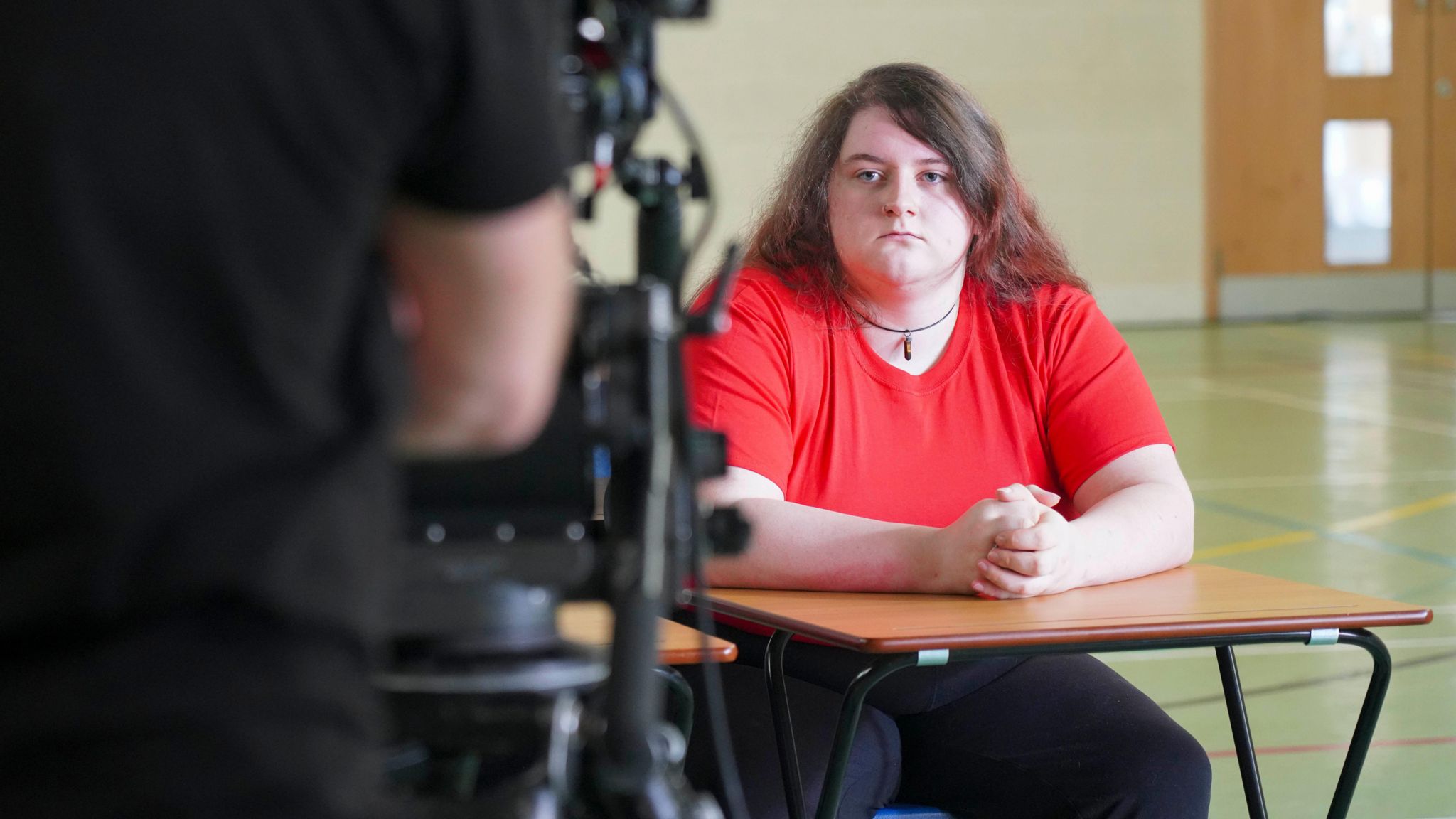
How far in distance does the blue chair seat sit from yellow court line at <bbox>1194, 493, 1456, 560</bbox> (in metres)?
2.85

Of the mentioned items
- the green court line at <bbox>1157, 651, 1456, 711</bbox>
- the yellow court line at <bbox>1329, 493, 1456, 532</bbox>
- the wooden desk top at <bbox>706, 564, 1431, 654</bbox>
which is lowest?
the yellow court line at <bbox>1329, 493, 1456, 532</bbox>

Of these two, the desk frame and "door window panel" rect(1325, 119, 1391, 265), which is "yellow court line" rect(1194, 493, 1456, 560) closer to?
the desk frame

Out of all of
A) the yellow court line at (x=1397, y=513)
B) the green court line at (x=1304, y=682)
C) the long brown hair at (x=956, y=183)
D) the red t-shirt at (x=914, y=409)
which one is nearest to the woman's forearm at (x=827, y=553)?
the red t-shirt at (x=914, y=409)

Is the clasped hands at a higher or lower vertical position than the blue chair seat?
higher

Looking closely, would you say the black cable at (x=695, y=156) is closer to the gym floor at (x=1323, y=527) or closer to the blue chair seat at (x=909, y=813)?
the blue chair seat at (x=909, y=813)

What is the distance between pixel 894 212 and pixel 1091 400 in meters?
0.34

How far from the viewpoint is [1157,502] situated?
5.93ft

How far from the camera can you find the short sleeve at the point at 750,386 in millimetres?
1838

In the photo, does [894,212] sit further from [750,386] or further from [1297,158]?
[1297,158]

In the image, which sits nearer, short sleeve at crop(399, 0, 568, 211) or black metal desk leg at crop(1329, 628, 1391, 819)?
short sleeve at crop(399, 0, 568, 211)

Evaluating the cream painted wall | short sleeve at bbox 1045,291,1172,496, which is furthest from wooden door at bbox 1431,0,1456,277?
short sleeve at bbox 1045,291,1172,496

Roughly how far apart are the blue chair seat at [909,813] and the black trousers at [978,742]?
0.04ft

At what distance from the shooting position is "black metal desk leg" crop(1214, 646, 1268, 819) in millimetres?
1838

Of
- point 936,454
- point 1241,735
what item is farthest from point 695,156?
point 1241,735
